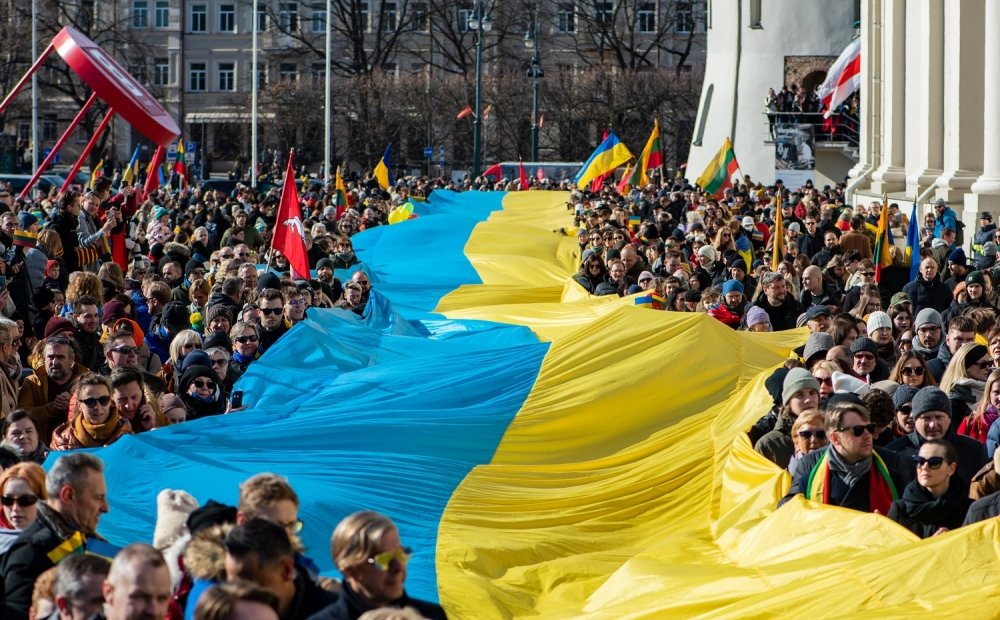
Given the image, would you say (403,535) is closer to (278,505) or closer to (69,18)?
(278,505)

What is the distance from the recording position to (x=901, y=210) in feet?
112

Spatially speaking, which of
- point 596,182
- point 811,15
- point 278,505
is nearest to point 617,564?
point 278,505

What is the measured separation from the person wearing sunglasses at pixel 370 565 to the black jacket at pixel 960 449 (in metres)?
3.85

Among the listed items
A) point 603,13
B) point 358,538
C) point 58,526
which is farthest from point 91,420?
point 603,13

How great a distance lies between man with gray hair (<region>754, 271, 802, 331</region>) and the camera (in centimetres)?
1500

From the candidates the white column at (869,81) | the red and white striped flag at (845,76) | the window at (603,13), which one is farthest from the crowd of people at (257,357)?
the window at (603,13)

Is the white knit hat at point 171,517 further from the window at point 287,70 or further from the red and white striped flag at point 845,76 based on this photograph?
the window at point 287,70

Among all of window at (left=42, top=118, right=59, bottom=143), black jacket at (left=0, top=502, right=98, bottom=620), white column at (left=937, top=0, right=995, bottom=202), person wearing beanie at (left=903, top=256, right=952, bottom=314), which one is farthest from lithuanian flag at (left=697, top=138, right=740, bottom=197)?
window at (left=42, top=118, right=59, bottom=143)

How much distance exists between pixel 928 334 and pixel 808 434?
12.5 feet

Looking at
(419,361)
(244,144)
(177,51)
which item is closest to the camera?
(419,361)

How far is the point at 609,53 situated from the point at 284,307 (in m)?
64.4

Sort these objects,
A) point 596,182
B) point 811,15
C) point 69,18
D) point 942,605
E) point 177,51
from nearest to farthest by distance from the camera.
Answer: point 942,605, point 596,182, point 811,15, point 69,18, point 177,51

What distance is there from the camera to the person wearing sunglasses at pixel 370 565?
548cm

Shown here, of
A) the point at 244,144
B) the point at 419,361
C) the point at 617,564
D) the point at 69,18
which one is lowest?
the point at 617,564
